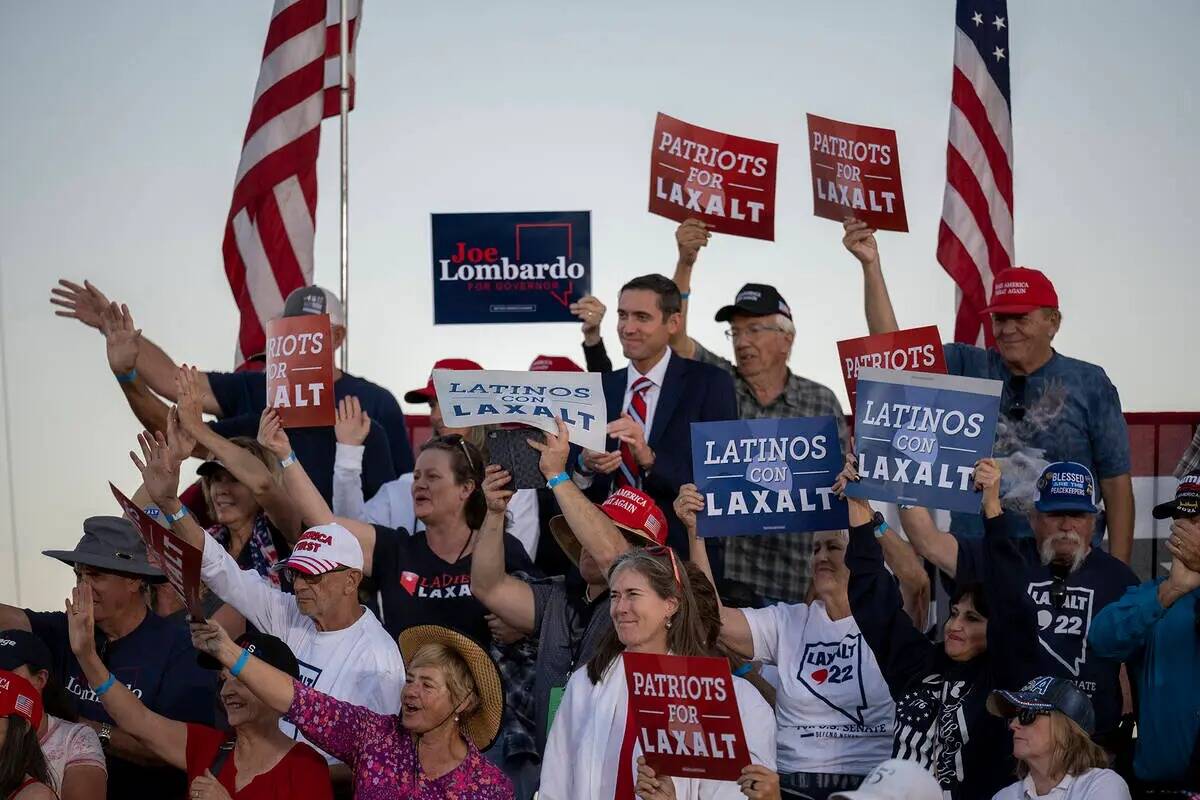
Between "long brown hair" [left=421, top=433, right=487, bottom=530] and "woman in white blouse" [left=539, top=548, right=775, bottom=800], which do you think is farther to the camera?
"long brown hair" [left=421, top=433, right=487, bottom=530]

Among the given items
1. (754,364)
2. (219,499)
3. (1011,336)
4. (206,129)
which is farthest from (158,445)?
(206,129)

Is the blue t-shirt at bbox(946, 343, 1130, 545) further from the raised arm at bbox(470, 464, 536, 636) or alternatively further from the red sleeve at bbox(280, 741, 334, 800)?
the red sleeve at bbox(280, 741, 334, 800)

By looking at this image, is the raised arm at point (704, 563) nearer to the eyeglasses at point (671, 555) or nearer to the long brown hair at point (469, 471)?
the eyeglasses at point (671, 555)

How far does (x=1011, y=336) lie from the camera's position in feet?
20.1

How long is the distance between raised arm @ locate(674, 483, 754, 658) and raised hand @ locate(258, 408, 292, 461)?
1372mm

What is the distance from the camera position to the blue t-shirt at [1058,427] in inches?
238

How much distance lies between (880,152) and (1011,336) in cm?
111

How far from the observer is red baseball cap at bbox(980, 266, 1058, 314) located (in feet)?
19.9

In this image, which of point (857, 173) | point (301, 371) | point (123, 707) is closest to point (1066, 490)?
point (857, 173)

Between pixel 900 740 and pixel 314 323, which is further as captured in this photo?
pixel 314 323

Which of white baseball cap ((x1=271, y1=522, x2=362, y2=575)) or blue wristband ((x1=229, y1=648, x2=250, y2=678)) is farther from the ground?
white baseball cap ((x1=271, y1=522, x2=362, y2=575))

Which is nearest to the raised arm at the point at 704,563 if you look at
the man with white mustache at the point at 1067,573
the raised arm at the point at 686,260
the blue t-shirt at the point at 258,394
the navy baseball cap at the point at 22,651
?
the man with white mustache at the point at 1067,573

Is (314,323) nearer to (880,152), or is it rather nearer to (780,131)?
(880,152)

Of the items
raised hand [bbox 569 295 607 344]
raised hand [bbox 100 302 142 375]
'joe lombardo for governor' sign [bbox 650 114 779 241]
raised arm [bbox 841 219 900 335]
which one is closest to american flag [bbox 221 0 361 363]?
raised hand [bbox 100 302 142 375]
